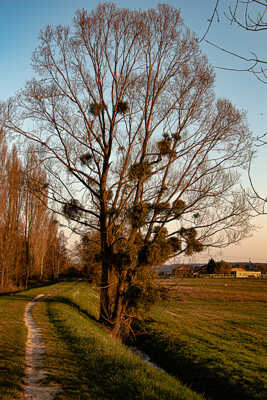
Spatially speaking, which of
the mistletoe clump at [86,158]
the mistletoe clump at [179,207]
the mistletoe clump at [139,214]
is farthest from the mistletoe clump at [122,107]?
the mistletoe clump at [179,207]

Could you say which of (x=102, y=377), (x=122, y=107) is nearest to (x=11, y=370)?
(x=102, y=377)

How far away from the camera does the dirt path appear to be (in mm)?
3908

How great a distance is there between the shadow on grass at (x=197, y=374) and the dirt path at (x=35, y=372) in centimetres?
365

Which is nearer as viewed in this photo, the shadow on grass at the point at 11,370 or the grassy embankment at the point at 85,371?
the shadow on grass at the point at 11,370

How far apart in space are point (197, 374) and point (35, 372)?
5542 mm

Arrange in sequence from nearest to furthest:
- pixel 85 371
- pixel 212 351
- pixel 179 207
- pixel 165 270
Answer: pixel 85 371 < pixel 165 270 < pixel 179 207 < pixel 212 351

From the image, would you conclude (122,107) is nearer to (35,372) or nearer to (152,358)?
(35,372)

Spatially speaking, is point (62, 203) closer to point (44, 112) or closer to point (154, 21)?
point (44, 112)

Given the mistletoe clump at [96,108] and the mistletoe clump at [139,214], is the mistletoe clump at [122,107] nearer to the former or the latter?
the mistletoe clump at [96,108]

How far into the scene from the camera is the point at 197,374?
8.62 m

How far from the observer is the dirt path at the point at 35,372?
391 centimetres

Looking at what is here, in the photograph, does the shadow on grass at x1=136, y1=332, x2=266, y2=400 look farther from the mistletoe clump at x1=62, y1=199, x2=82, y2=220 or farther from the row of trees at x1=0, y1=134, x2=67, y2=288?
the row of trees at x1=0, y1=134, x2=67, y2=288

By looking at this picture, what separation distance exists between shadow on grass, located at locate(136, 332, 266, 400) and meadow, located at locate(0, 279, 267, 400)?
0.02 metres

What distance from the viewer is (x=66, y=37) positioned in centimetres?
950
